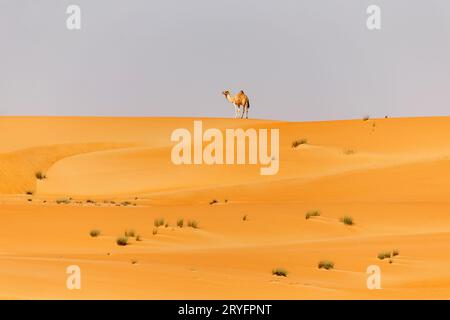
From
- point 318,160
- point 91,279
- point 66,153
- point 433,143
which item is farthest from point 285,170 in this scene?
point 91,279

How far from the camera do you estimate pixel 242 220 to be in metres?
28.4

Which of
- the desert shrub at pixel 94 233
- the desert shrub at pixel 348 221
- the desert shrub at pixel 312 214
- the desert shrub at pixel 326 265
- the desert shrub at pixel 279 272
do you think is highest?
the desert shrub at pixel 312 214

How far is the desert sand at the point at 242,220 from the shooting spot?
17453 millimetres

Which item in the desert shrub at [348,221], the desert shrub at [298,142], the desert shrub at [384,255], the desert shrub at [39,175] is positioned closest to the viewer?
the desert shrub at [384,255]

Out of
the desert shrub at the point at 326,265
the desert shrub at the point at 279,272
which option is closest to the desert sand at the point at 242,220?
the desert shrub at the point at 279,272

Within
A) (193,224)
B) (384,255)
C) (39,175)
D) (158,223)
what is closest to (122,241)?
(158,223)

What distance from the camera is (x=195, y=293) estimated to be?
16.4 meters

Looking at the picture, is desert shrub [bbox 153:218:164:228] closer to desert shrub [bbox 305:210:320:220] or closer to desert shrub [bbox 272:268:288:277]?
desert shrub [bbox 305:210:320:220]

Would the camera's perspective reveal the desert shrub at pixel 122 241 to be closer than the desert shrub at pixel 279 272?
No

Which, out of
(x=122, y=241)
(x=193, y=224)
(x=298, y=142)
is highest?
(x=298, y=142)

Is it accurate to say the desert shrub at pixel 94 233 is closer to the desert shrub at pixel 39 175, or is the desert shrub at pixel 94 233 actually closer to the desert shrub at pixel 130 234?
the desert shrub at pixel 130 234

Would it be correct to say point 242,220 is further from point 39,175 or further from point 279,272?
point 39,175
